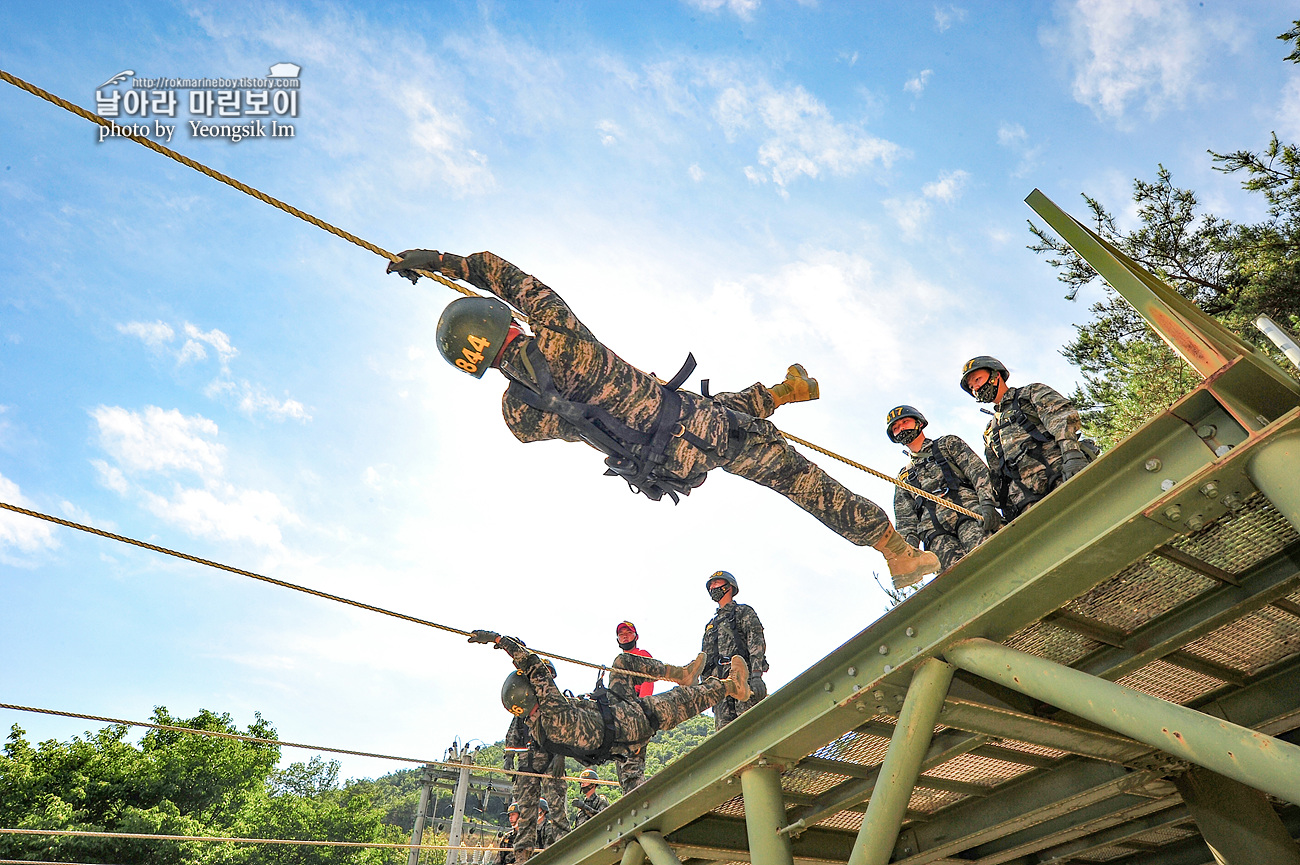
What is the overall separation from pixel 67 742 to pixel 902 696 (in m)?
30.1

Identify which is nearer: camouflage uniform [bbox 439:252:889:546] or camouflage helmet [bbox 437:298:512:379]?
camouflage helmet [bbox 437:298:512:379]

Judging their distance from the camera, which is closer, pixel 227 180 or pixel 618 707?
pixel 227 180

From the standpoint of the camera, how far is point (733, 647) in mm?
7773

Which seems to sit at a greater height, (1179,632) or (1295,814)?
(1179,632)

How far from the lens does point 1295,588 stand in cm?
251

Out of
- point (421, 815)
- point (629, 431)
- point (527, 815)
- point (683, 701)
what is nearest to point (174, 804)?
point (421, 815)

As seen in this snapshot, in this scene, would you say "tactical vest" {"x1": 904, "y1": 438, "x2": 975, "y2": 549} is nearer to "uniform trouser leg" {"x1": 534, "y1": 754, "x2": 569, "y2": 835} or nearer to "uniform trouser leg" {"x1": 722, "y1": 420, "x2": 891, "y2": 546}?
"uniform trouser leg" {"x1": 722, "y1": 420, "x2": 891, "y2": 546}

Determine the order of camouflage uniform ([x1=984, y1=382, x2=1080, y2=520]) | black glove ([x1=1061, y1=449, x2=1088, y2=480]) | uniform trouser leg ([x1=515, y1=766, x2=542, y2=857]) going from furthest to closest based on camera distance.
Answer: uniform trouser leg ([x1=515, y1=766, x2=542, y2=857])
camouflage uniform ([x1=984, y1=382, x2=1080, y2=520])
black glove ([x1=1061, y1=449, x2=1088, y2=480])

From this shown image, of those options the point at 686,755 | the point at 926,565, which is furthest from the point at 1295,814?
the point at 686,755

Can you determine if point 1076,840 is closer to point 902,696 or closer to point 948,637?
point 902,696

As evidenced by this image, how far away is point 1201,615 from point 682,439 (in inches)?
128

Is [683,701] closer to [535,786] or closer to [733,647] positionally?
[733,647]

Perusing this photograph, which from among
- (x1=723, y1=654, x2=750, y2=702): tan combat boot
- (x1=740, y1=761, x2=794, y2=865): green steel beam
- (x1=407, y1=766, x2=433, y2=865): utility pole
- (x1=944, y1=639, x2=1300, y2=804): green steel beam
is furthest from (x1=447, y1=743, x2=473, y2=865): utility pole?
(x1=944, y1=639, x2=1300, y2=804): green steel beam

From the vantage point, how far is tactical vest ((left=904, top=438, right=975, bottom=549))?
5.94 meters
